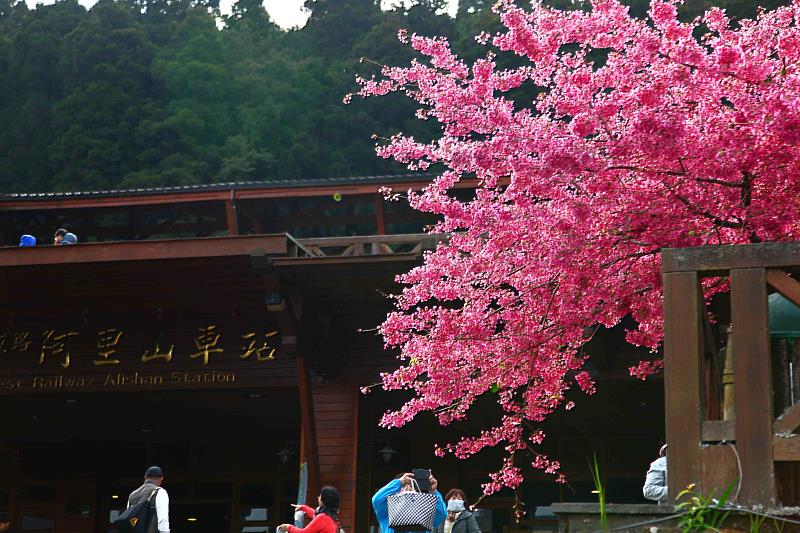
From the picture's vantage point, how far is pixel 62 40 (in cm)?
3878

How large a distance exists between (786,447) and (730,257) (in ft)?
3.05

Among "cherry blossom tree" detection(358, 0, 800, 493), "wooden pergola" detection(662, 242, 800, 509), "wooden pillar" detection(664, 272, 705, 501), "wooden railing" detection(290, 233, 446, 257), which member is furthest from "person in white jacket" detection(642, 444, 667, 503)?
"wooden railing" detection(290, 233, 446, 257)

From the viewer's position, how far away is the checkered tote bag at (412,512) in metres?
9.21

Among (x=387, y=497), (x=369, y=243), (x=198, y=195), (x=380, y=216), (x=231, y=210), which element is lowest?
(x=387, y=497)

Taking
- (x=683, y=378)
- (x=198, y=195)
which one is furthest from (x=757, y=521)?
(x=198, y=195)

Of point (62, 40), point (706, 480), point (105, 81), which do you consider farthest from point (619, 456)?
point (62, 40)

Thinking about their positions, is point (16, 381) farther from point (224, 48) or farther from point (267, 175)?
point (224, 48)

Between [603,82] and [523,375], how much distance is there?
9.01 ft

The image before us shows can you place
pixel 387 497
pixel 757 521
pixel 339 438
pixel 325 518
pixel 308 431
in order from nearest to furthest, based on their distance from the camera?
1. pixel 757 521
2. pixel 325 518
3. pixel 387 497
4. pixel 308 431
5. pixel 339 438

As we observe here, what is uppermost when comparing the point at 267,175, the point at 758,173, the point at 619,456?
the point at 267,175

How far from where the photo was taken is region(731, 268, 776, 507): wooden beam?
477 centimetres

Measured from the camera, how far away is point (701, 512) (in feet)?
15.5

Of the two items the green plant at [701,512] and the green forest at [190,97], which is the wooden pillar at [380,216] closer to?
the green plant at [701,512]

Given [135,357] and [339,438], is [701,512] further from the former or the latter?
[135,357]
